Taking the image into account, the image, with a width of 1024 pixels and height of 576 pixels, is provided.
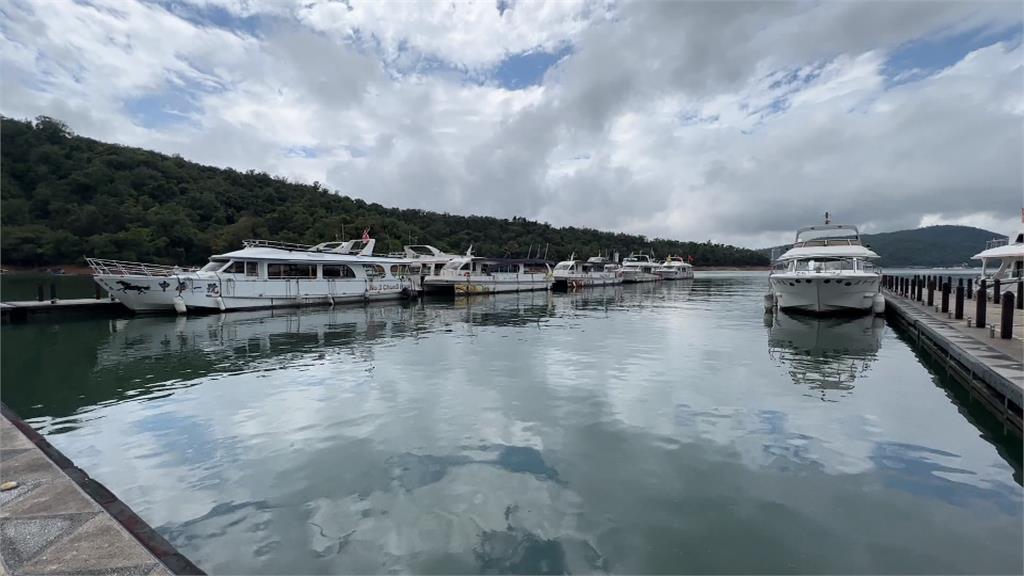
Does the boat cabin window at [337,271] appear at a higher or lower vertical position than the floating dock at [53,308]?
higher

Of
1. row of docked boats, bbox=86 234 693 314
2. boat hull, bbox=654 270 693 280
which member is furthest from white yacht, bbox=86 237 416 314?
boat hull, bbox=654 270 693 280

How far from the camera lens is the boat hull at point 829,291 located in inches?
867

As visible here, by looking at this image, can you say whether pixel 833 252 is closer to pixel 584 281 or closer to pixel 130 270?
pixel 130 270

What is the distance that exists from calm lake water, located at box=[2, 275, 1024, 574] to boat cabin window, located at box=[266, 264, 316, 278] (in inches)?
576

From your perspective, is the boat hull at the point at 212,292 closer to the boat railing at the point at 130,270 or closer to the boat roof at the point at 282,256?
the boat railing at the point at 130,270

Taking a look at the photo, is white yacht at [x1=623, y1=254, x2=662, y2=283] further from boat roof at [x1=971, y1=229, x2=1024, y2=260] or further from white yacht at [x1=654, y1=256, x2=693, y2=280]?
boat roof at [x1=971, y1=229, x2=1024, y2=260]

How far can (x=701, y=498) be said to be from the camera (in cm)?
591

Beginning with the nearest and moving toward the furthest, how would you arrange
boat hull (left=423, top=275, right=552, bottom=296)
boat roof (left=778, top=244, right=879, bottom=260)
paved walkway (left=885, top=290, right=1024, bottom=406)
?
paved walkway (left=885, top=290, right=1024, bottom=406) → boat roof (left=778, top=244, right=879, bottom=260) → boat hull (left=423, top=275, right=552, bottom=296)

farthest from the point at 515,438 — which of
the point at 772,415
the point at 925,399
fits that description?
the point at 925,399

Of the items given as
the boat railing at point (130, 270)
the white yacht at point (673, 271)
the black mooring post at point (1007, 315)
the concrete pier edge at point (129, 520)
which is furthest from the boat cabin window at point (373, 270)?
the white yacht at point (673, 271)

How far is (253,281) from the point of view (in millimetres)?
28156

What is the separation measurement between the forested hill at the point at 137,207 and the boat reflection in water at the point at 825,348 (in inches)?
2500

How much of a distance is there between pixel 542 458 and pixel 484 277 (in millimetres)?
38880

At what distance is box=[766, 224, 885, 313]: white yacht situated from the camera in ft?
72.8
